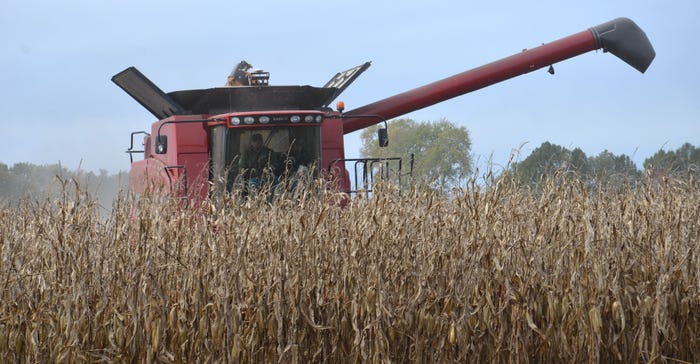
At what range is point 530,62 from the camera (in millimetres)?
11914

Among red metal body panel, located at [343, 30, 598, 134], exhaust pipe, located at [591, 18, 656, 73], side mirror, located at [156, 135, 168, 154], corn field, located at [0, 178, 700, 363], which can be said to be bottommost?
corn field, located at [0, 178, 700, 363]

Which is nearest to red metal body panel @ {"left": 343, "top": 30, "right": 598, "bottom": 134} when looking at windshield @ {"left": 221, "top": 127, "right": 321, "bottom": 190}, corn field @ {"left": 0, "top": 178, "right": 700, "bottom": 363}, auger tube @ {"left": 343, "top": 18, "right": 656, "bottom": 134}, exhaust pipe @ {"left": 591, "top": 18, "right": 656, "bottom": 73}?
auger tube @ {"left": 343, "top": 18, "right": 656, "bottom": 134}

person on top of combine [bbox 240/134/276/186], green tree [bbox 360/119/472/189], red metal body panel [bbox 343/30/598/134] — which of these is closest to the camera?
person on top of combine [bbox 240/134/276/186]

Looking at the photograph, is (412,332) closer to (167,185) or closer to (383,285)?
(383,285)

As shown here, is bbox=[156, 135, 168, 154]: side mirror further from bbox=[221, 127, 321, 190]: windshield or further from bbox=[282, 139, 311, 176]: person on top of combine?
bbox=[282, 139, 311, 176]: person on top of combine

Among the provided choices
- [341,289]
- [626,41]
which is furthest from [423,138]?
[341,289]

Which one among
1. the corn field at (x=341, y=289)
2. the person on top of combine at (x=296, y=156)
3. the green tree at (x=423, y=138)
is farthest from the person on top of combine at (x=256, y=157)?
the green tree at (x=423, y=138)

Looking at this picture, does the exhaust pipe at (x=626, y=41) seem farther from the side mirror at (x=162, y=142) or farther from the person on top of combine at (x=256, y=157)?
the side mirror at (x=162, y=142)

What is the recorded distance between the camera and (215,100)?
32.6ft

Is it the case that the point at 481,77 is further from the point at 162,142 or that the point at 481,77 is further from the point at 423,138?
the point at 423,138

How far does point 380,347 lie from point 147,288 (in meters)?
1.35

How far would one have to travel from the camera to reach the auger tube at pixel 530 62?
38.3 feet

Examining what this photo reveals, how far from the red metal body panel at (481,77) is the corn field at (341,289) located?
613 centimetres

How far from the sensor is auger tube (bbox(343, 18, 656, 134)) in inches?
459
